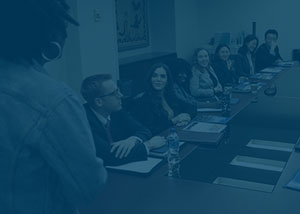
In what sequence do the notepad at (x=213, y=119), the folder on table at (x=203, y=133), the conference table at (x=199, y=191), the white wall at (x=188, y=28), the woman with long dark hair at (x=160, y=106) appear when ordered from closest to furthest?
the conference table at (x=199, y=191), the folder on table at (x=203, y=133), the notepad at (x=213, y=119), the woman with long dark hair at (x=160, y=106), the white wall at (x=188, y=28)

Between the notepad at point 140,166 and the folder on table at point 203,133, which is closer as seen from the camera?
the notepad at point 140,166

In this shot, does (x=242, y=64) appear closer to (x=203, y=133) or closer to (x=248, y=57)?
(x=248, y=57)

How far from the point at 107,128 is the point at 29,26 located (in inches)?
53.0

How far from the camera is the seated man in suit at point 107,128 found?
1975 mm

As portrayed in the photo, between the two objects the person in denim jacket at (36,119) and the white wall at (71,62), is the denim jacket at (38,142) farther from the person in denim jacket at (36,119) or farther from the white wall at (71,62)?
the white wall at (71,62)

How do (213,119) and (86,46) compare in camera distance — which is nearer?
(213,119)

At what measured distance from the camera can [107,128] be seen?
2.15 metres

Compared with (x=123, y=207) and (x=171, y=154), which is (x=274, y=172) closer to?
(x=171, y=154)

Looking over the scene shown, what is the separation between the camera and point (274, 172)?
2.55 metres

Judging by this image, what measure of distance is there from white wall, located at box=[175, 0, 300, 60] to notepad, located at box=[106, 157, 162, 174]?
5.15 m

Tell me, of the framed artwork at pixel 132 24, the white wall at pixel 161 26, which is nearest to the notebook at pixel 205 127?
the framed artwork at pixel 132 24

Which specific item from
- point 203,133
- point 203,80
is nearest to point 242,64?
point 203,80

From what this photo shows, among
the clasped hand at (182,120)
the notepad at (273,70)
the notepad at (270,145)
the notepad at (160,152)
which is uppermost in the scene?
the notepad at (160,152)

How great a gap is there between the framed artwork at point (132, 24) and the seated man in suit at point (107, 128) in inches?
139
